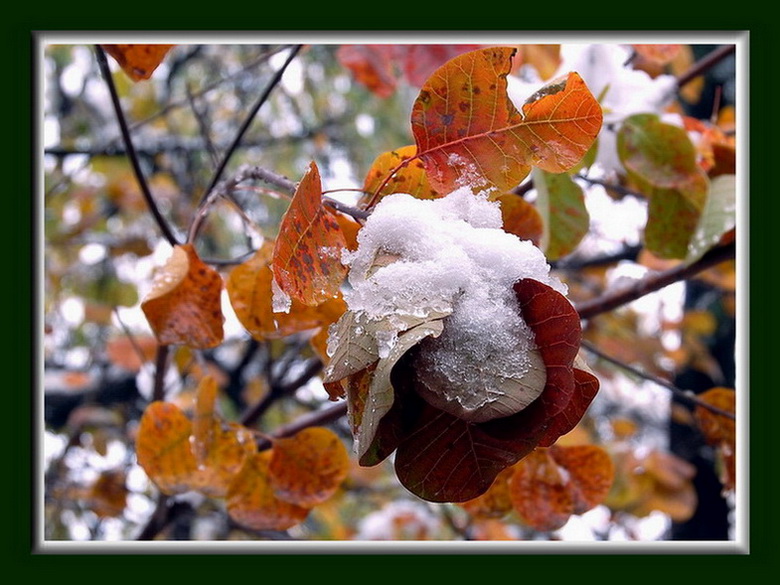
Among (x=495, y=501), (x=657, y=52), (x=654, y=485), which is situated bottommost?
(x=654, y=485)

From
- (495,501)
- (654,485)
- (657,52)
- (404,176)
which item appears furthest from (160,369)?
(654,485)

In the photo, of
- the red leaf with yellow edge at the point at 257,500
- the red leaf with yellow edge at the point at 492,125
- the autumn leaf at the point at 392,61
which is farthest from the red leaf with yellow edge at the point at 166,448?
the autumn leaf at the point at 392,61

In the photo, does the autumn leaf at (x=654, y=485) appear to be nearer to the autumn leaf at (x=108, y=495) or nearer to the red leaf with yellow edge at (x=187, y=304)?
the autumn leaf at (x=108, y=495)

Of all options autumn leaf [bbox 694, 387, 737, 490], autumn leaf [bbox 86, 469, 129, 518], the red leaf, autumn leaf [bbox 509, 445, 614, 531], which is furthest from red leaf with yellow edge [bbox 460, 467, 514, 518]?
autumn leaf [bbox 86, 469, 129, 518]

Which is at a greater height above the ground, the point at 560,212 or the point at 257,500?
the point at 560,212

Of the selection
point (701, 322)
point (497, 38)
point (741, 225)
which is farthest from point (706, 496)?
point (497, 38)

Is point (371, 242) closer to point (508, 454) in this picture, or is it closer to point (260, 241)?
point (508, 454)

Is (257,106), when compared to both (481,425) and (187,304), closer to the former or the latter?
(187,304)
